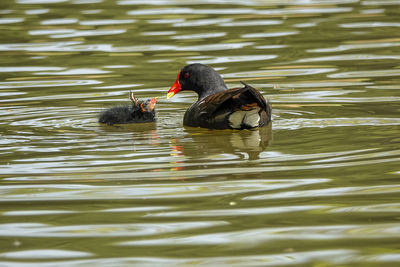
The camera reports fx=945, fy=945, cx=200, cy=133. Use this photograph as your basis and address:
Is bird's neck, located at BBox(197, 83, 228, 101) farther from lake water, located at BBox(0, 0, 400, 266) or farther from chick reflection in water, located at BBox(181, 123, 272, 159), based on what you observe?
chick reflection in water, located at BBox(181, 123, 272, 159)

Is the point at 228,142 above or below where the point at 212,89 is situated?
below

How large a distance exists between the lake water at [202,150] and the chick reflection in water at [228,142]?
0.07 feet

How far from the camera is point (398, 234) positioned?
5449 mm

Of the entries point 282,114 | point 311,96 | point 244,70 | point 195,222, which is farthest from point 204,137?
point 244,70

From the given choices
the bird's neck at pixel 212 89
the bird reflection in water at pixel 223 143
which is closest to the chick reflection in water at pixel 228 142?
the bird reflection in water at pixel 223 143

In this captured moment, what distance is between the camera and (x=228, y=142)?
885cm

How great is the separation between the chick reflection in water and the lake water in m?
0.02

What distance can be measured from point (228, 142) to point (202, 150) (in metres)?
0.50

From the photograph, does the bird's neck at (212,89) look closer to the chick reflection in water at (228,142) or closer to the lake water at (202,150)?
the lake water at (202,150)

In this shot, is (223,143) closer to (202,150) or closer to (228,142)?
(228,142)

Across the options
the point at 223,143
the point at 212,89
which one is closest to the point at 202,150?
the point at 223,143

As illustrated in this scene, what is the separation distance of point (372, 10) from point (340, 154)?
36.3ft

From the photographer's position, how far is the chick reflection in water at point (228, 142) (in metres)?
8.26

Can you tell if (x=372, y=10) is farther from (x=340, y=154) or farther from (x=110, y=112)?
(x=340, y=154)
